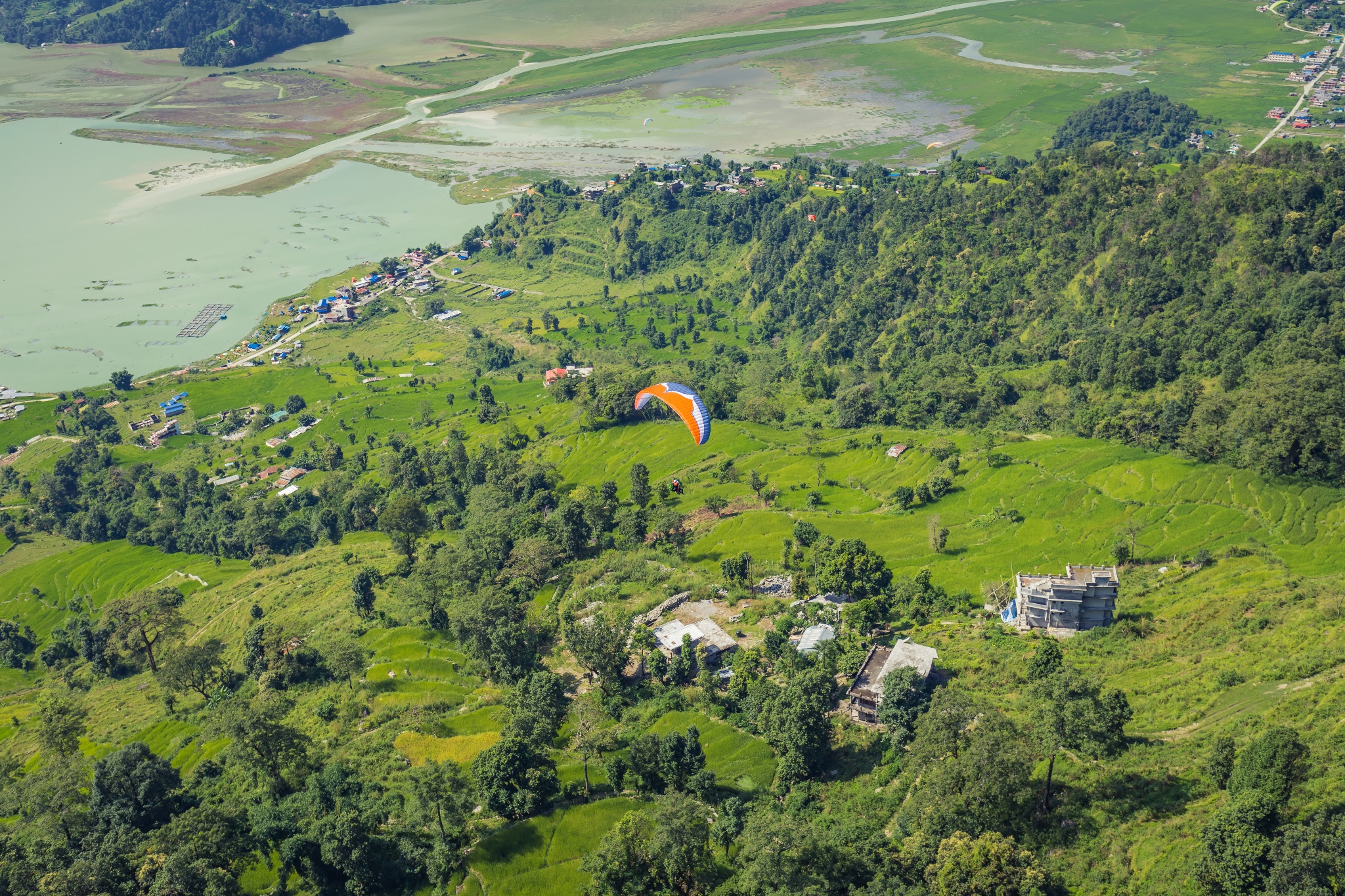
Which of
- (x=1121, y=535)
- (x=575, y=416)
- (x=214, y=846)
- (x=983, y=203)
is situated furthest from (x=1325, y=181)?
(x=214, y=846)

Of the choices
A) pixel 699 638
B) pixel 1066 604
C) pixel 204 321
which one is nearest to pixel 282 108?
pixel 204 321

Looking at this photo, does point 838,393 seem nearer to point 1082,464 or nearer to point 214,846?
point 1082,464

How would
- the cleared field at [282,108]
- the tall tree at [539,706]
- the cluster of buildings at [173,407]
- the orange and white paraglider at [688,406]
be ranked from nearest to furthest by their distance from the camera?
the tall tree at [539,706] → the orange and white paraglider at [688,406] → the cluster of buildings at [173,407] → the cleared field at [282,108]

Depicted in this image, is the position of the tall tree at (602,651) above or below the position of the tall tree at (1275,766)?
below

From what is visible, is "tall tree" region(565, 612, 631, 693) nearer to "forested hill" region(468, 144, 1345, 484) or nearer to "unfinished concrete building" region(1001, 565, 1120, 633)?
"unfinished concrete building" region(1001, 565, 1120, 633)

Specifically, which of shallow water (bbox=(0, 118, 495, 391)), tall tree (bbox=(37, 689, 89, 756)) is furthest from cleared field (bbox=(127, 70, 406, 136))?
tall tree (bbox=(37, 689, 89, 756))

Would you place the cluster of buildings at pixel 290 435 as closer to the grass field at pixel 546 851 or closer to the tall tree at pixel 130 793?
the tall tree at pixel 130 793

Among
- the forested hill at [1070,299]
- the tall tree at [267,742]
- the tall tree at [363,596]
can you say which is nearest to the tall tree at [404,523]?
the tall tree at [363,596]
